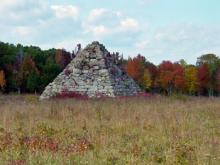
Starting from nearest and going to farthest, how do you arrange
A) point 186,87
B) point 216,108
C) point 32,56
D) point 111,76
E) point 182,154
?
point 182,154 < point 216,108 < point 111,76 < point 32,56 < point 186,87

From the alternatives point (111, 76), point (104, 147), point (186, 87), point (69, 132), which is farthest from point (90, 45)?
point (186, 87)

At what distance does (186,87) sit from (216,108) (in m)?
67.3

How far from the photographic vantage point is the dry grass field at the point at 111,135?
7699 millimetres

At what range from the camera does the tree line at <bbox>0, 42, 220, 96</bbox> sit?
6231 cm

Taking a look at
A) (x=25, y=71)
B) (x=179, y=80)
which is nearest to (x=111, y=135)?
(x=25, y=71)

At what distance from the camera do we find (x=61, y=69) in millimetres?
61750

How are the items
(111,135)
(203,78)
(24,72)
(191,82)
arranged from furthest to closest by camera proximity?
(191,82), (203,78), (24,72), (111,135)

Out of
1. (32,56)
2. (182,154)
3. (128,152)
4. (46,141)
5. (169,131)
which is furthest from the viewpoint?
(32,56)

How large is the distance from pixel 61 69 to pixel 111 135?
51970 mm

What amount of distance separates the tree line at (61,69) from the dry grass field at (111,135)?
4113 cm

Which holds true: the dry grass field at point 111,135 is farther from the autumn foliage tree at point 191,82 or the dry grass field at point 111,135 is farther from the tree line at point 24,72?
the autumn foliage tree at point 191,82

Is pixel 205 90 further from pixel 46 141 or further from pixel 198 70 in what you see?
pixel 46 141

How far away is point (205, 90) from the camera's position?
3371 inches

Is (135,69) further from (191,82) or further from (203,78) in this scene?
(203,78)
